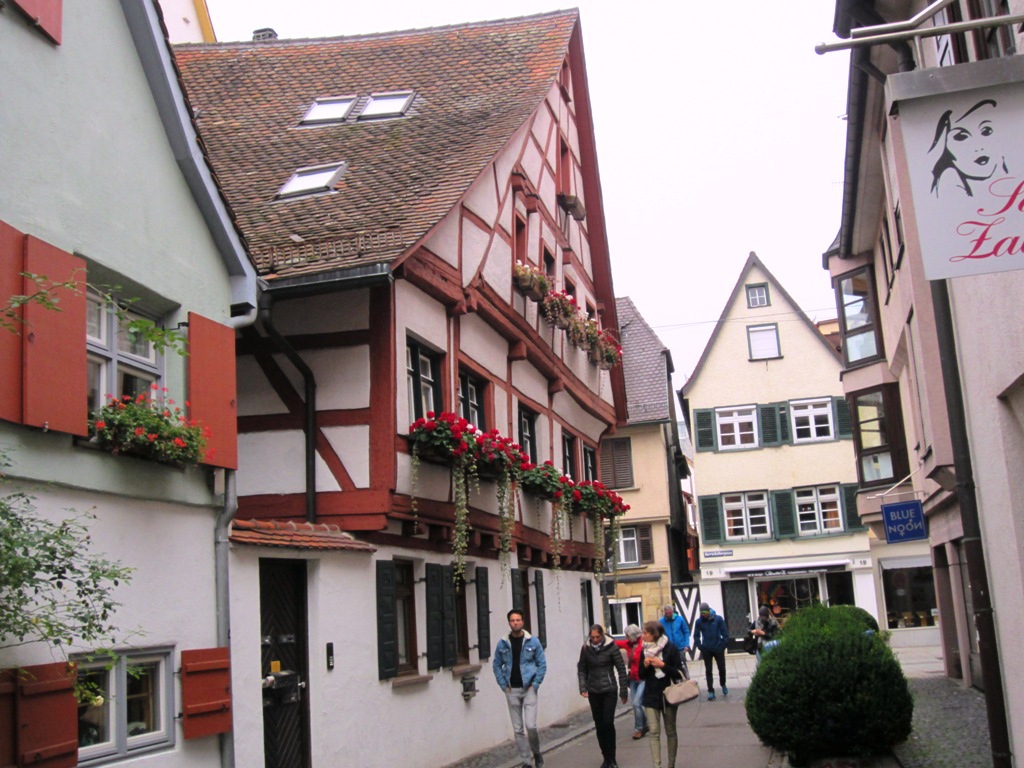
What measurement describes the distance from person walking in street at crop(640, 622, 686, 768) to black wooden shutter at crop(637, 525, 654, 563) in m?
27.4

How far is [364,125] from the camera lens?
1689 centimetres

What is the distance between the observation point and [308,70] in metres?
20.1

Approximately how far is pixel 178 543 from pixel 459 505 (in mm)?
5059

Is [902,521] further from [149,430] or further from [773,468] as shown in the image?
[773,468]

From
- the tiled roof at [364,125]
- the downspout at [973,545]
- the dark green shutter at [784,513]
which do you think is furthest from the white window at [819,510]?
the downspout at [973,545]

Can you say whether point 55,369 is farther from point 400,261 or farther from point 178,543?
point 400,261

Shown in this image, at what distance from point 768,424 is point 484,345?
25447 mm

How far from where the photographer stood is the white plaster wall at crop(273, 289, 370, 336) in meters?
12.9

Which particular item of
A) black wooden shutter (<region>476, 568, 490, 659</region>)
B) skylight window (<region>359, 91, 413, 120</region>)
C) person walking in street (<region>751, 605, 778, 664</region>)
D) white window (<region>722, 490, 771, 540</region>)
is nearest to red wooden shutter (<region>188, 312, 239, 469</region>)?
black wooden shutter (<region>476, 568, 490, 659</region>)

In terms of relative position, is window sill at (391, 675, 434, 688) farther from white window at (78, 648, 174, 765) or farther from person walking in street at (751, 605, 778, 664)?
person walking in street at (751, 605, 778, 664)

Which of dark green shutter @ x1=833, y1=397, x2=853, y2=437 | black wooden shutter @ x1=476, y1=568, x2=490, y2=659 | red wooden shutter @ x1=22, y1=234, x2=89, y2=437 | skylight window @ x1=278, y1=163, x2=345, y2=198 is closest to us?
red wooden shutter @ x1=22, y1=234, x2=89, y2=437

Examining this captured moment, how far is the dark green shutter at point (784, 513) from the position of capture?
1540 inches

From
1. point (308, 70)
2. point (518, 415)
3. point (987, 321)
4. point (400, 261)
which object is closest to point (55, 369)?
point (400, 261)

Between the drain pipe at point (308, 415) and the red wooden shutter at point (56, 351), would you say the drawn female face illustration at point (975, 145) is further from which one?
the drain pipe at point (308, 415)
